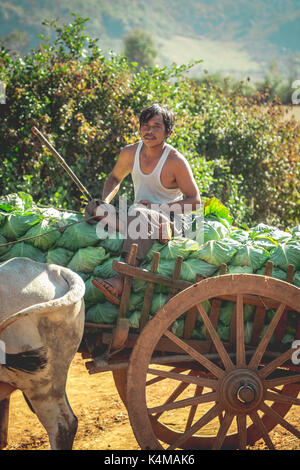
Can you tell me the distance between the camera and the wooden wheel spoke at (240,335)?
2.74 meters


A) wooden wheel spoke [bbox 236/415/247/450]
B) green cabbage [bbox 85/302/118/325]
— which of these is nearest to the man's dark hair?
green cabbage [bbox 85/302/118/325]

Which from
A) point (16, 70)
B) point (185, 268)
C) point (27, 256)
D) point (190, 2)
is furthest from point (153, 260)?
point (190, 2)

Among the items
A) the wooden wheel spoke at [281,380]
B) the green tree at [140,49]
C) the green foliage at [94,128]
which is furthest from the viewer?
the green tree at [140,49]

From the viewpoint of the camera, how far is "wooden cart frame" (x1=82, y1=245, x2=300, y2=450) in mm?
2717

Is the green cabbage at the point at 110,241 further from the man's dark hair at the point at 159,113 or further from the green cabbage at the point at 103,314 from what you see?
the man's dark hair at the point at 159,113

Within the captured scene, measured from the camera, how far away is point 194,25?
112750mm

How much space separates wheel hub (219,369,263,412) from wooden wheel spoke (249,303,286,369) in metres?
0.07

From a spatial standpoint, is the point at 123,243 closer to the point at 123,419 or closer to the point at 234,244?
the point at 234,244

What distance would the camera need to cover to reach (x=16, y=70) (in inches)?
258

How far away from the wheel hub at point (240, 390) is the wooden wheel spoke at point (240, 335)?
6 centimetres

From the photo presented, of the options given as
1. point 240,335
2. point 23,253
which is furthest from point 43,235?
point 240,335

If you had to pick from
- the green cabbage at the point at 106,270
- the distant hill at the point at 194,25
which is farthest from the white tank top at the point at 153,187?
the distant hill at the point at 194,25

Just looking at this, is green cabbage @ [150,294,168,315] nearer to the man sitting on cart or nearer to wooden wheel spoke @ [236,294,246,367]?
the man sitting on cart

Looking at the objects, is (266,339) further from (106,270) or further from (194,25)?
(194,25)
